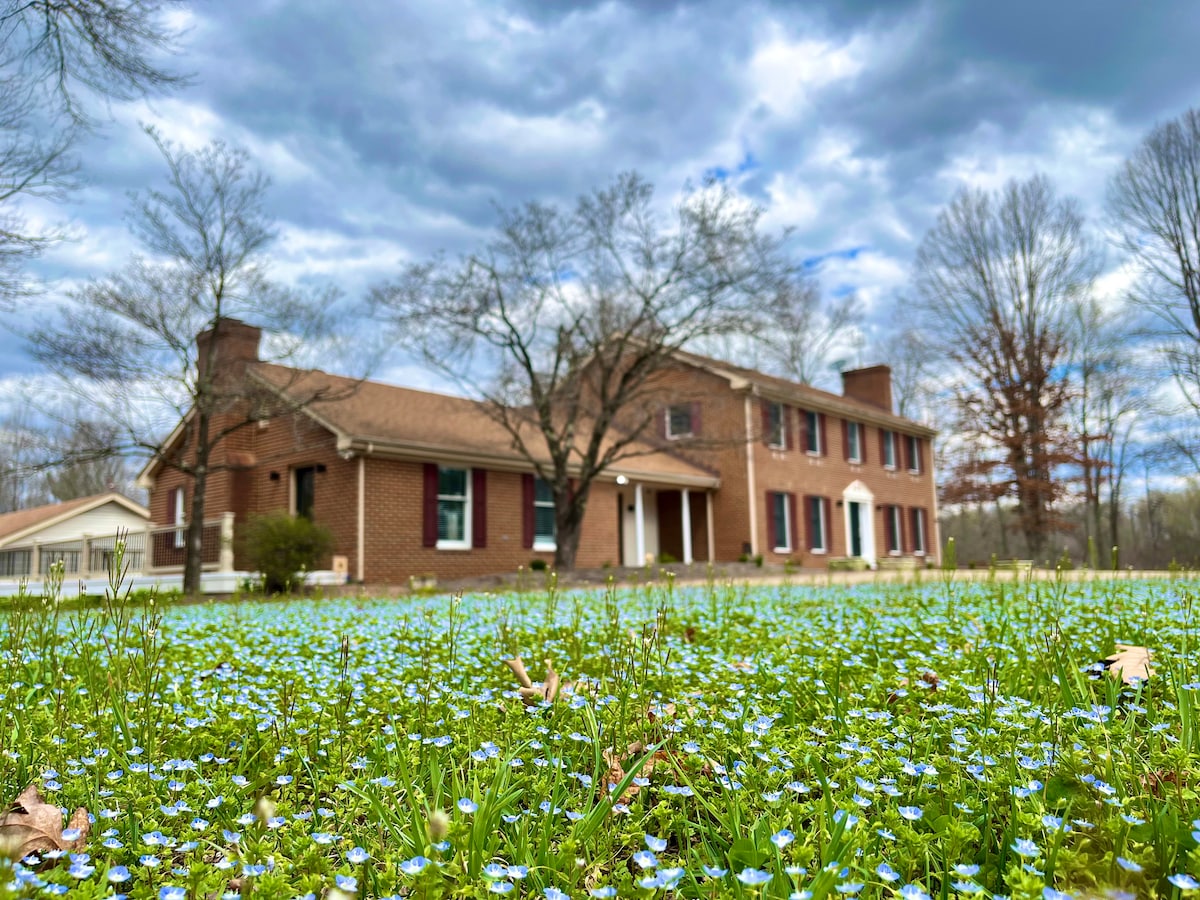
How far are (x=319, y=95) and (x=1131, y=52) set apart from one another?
1169cm

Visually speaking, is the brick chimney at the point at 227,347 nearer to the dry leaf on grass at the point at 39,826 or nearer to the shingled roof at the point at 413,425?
the shingled roof at the point at 413,425

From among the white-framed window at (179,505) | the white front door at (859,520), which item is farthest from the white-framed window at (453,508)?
the white front door at (859,520)

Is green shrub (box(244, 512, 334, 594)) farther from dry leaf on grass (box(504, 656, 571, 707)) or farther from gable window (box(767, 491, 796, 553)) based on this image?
gable window (box(767, 491, 796, 553))

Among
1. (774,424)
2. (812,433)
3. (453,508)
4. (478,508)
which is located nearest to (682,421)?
(774,424)

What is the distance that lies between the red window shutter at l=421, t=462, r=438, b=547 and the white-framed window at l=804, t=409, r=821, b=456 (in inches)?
522

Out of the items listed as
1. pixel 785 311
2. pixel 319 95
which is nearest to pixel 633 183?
pixel 785 311

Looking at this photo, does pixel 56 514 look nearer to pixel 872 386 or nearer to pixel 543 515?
pixel 543 515

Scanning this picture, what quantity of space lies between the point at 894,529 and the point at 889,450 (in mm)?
2927

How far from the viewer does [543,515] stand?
806 inches

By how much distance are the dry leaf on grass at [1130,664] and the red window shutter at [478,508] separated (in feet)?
52.1

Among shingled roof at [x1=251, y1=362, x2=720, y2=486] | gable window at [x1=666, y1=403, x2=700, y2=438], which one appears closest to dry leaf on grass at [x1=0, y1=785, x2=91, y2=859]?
shingled roof at [x1=251, y1=362, x2=720, y2=486]

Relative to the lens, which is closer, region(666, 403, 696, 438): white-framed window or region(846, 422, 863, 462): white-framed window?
region(666, 403, 696, 438): white-framed window

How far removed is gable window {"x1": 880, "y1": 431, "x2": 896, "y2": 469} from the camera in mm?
30062

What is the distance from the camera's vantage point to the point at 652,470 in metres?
22.5
